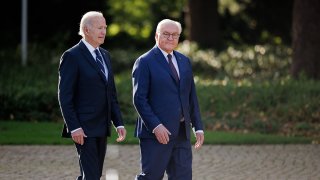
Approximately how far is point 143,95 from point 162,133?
1.20 feet

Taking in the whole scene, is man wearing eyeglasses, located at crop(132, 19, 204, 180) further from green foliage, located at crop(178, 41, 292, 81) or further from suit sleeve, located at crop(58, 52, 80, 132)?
green foliage, located at crop(178, 41, 292, 81)

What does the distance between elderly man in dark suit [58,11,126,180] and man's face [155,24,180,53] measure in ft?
1.59

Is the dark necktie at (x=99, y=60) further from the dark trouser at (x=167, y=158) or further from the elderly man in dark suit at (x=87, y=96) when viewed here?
the dark trouser at (x=167, y=158)

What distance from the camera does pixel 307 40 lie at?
703 inches

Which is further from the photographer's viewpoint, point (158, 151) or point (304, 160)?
point (304, 160)

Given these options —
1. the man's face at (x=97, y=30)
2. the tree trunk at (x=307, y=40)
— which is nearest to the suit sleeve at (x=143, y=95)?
the man's face at (x=97, y=30)

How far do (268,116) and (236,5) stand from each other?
1900 cm

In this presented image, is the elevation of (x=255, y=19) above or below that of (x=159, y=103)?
above

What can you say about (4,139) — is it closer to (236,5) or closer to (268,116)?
(268,116)

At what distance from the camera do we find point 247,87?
1622 centimetres

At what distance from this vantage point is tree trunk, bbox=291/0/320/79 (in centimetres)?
1766

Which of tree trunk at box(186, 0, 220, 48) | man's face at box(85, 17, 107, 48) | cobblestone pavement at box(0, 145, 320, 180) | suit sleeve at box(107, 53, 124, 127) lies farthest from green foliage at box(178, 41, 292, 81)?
man's face at box(85, 17, 107, 48)

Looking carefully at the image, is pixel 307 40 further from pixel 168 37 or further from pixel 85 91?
pixel 85 91

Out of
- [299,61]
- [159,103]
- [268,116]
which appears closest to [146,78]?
[159,103]
